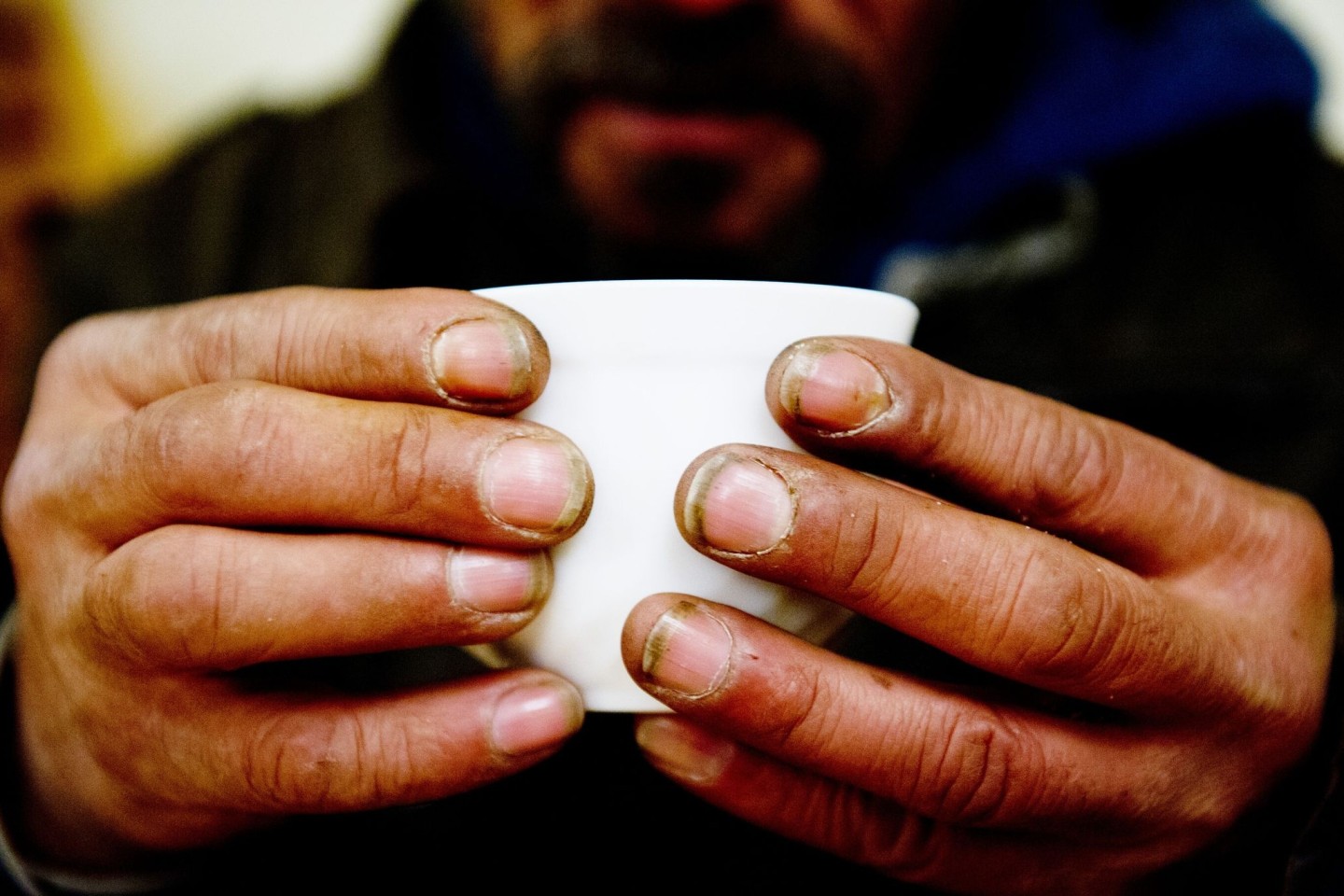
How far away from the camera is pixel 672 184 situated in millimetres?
1122

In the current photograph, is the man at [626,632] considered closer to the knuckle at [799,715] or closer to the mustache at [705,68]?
the knuckle at [799,715]

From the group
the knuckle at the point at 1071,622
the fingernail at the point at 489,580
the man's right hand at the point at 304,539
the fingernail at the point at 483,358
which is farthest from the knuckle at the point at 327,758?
the knuckle at the point at 1071,622

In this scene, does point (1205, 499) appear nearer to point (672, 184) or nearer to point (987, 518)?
point (987, 518)

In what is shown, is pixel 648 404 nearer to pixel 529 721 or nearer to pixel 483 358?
pixel 483 358

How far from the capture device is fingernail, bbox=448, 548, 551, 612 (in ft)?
1.45

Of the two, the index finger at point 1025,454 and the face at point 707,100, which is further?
the face at point 707,100

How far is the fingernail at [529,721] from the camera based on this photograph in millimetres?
467

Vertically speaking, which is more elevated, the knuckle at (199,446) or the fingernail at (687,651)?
the knuckle at (199,446)

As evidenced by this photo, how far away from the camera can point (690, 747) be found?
0.50 m

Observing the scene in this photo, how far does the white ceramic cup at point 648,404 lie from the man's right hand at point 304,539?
16mm

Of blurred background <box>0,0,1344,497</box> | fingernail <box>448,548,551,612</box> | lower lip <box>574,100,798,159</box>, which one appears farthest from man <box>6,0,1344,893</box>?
blurred background <box>0,0,1344,497</box>

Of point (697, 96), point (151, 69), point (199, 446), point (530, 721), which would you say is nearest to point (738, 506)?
point (530, 721)

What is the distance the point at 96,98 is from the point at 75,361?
192 cm

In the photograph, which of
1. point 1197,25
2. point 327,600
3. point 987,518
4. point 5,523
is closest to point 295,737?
point 327,600
